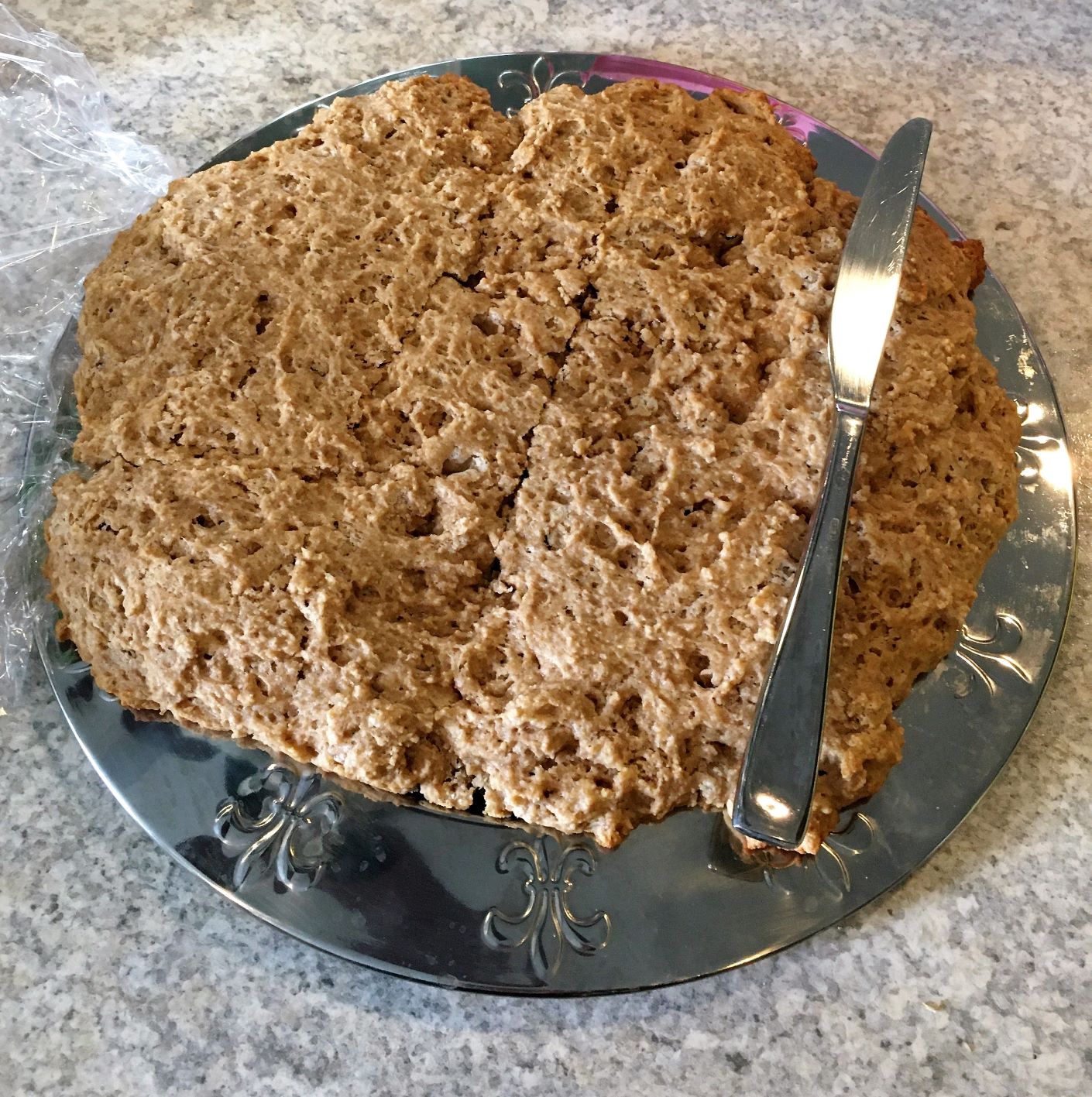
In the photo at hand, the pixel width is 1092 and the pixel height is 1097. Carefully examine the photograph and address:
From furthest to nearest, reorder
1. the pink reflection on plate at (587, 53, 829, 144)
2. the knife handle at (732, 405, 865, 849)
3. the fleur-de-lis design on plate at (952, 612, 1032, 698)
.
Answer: the pink reflection on plate at (587, 53, 829, 144) → the fleur-de-lis design on plate at (952, 612, 1032, 698) → the knife handle at (732, 405, 865, 849)

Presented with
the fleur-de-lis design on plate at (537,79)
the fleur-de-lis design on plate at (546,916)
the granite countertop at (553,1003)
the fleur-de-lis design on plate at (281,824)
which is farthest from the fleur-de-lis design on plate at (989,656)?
the fleur-de-lis design on plate at (537,79)

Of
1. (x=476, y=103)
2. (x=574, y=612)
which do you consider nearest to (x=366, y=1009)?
(x=574, y=612)

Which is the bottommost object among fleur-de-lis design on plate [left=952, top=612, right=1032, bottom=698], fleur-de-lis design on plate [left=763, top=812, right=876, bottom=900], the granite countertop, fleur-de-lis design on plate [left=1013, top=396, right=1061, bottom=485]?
the granite countertop

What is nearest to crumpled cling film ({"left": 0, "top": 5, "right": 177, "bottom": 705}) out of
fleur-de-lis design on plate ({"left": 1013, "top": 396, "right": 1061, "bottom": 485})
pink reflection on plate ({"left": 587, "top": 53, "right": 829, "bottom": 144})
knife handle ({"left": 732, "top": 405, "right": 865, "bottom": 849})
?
pink reflection on plate ({"left": 587, "top": 53, "right": 829, "bottom": 144})

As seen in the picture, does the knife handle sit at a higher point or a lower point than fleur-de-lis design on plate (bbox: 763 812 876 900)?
higher

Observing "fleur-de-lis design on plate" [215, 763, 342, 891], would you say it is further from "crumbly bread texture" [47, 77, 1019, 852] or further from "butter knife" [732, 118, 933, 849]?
"butter knife" [732, 118, 933, 849]

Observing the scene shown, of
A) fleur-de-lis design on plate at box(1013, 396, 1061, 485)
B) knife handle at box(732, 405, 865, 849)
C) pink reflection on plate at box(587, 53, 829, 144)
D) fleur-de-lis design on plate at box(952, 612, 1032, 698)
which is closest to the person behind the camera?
knife handle at box(732, 405, 865, 849)

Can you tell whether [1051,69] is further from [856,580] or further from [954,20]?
[856,580]
